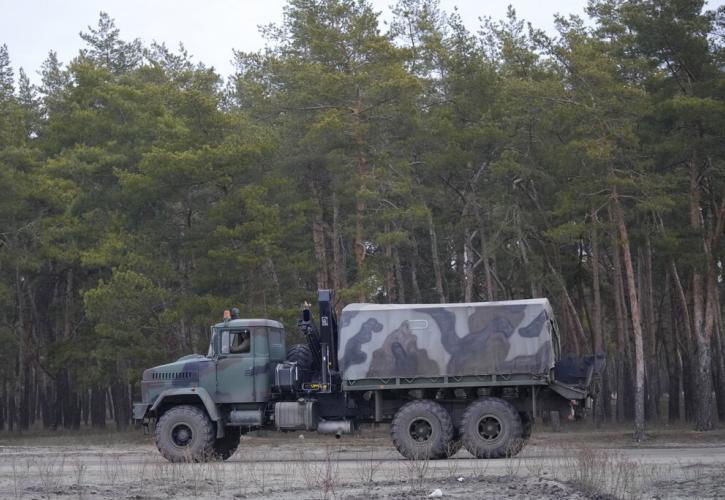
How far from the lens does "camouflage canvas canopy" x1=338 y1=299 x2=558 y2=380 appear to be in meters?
22.1

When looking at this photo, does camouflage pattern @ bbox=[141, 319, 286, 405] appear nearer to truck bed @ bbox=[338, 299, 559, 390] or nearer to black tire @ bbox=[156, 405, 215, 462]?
black tire @ bbox=[156, 405, 215, 462]

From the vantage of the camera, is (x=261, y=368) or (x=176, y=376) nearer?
(x=261, y=368)

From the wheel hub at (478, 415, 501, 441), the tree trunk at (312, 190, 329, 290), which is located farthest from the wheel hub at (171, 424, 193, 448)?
the tree trunk at (312, 190, 329, 290)

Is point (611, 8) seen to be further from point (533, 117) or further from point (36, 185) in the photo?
point (36, 185)

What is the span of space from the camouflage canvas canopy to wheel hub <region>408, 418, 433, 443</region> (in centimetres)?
102

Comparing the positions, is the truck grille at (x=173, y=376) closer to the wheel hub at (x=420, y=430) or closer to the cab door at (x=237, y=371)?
the cab door at (x=237, y=371)

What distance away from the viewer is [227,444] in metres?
24.7

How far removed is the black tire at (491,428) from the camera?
22047 mm

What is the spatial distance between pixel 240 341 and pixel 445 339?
4489 mm

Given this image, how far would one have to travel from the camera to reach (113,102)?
4909 cm

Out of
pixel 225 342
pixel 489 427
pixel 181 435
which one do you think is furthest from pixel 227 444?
pixel 489 427

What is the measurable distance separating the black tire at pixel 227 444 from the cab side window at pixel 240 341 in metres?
2.11

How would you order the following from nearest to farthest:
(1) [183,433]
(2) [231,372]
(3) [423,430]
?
(3) [423,430] → (1) [183,433] → (2) [231,372]

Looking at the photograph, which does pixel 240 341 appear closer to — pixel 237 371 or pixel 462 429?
pixel 237 371
